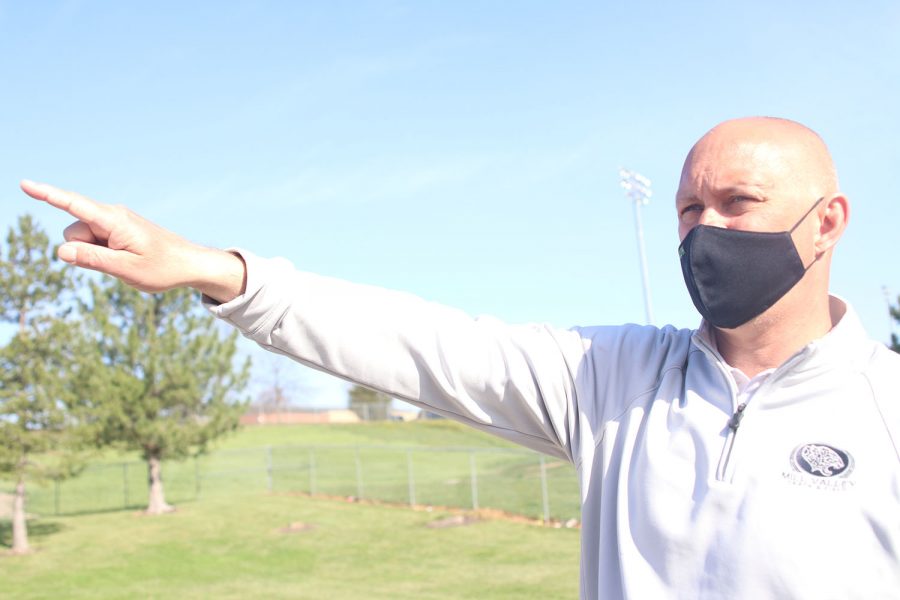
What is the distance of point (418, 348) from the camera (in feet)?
7.11

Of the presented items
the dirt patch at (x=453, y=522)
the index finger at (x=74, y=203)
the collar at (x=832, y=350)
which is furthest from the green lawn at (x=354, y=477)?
the index finger at (x=74, y=203)

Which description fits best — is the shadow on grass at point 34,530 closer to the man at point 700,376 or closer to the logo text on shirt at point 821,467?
the man at point 700,376

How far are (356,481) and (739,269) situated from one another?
33.6 meters

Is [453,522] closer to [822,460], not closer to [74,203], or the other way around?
[822,460]

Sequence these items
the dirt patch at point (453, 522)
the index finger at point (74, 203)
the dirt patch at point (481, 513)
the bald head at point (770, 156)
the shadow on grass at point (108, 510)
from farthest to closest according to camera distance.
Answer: the shadow on grass at point (108, 510), the dirt patch at point (453, 522), the dirt patch at point (481, 513), the bald head at point (770, 156), the index finger at point (74, 203)

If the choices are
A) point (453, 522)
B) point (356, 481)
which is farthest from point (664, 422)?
point (356, 481)

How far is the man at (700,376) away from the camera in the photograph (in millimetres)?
1849

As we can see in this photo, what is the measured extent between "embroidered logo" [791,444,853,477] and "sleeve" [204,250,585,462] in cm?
54

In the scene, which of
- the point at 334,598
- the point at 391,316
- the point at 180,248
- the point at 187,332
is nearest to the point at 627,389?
the point at 391,316

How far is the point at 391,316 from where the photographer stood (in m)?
2.18

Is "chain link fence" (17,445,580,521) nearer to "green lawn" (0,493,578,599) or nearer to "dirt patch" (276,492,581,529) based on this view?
"dirt patch" (276,492,581,529)

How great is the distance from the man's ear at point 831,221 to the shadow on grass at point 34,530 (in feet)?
87.0

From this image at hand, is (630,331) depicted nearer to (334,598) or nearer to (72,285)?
(334,598)

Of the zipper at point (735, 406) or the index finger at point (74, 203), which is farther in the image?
the zipper at point (735, 406)
